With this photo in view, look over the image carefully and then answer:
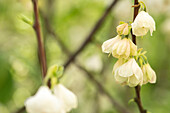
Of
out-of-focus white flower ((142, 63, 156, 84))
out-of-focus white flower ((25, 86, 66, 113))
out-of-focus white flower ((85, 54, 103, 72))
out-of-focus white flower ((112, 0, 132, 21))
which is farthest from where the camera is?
out-of-focus white flower ((112, 0, 132, 21))

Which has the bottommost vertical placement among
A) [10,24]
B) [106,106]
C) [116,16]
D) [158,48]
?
[106,106]

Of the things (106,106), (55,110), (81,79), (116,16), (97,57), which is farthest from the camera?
(81,79)

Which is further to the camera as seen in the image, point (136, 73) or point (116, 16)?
point (116, 16)

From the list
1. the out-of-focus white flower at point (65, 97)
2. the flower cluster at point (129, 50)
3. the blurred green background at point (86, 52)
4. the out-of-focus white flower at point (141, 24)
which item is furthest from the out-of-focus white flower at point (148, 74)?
the blurred green background at point (86, 52)

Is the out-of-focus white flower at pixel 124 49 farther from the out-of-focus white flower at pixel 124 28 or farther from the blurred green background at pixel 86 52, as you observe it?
the blurred green background at pixel 86 52

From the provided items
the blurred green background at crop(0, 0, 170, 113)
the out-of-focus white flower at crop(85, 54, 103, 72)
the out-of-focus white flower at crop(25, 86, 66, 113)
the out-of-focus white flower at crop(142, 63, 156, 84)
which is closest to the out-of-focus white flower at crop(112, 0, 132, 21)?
the blurred green background at crop(0, 0, 170, 113)

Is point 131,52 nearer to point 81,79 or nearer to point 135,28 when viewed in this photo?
point 135,28

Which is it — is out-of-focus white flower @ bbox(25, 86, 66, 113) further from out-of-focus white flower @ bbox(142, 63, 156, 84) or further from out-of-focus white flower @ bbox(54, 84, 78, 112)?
out-of-focus white flower @ bbox(142, 63, 156, 84)

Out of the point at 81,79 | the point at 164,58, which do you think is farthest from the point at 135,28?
the point at 164,58
